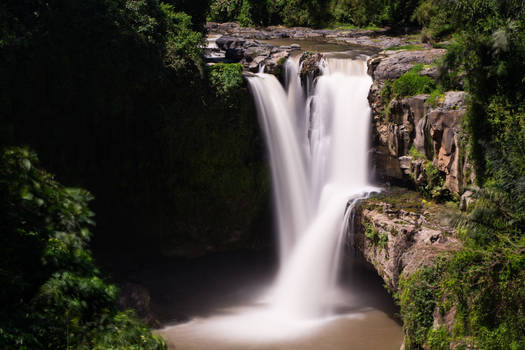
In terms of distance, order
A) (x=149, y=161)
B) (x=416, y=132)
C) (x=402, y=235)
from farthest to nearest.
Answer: (x=149, y=161), (x=416, y=132), (x=402, y=235)

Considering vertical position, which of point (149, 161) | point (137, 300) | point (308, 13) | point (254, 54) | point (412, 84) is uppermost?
point (308, 13)

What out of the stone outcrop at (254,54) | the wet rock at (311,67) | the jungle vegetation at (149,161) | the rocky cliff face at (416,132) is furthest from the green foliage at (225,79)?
the rocky cliff face at (416,132)

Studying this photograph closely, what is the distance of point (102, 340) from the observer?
13.8ft

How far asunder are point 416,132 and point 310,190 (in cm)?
379

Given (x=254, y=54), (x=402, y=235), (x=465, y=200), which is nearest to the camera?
(x=465, y=200)

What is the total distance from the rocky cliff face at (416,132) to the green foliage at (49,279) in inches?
332

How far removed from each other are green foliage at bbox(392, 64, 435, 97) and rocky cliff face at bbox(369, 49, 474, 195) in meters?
0.19

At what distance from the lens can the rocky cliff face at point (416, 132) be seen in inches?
442

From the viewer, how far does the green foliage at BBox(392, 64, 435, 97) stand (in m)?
12.7

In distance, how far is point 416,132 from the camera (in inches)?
493

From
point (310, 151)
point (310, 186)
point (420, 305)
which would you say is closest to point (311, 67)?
point (310, 151)

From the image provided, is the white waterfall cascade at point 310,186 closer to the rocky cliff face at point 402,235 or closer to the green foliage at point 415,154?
the rocky cliff face at point 402,235

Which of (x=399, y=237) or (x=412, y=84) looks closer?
(x=399, y=237)

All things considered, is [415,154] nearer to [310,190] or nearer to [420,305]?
[310,190]
